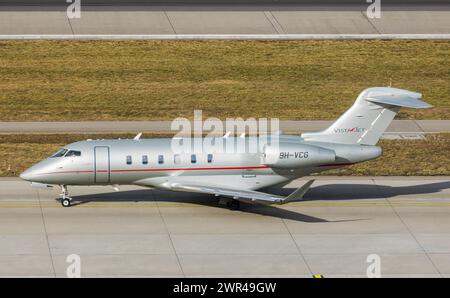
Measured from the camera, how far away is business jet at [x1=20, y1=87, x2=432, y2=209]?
Answer: 41.3 m

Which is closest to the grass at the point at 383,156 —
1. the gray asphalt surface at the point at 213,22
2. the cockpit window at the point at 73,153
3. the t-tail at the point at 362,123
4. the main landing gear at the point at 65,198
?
the main landing gear at the point at 65,198

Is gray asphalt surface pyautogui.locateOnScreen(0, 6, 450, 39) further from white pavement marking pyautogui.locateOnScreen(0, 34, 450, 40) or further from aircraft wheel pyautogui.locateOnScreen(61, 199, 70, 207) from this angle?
aircraft wheel pyautogui.locateOnScreen(61, 199, 70, 207)

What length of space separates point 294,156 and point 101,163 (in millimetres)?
7273

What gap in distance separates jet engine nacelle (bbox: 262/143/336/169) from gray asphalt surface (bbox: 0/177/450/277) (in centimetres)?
209

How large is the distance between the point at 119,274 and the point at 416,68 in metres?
33.6

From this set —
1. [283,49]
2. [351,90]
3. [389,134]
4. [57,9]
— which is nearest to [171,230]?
[389,134]

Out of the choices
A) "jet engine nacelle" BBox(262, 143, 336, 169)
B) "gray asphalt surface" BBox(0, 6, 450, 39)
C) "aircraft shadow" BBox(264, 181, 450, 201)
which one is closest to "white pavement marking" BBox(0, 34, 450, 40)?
"gray asphalt surface" BBox(0, 6, 450, 39)

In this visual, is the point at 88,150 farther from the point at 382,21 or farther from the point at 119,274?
the point at 382,21

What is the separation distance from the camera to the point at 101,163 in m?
41.3

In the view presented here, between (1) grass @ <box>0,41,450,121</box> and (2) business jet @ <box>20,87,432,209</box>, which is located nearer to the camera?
(2) business jet @ <box>20,87,432,209</box>

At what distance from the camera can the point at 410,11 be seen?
236 feet

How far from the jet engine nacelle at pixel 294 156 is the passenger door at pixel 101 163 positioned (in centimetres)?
596

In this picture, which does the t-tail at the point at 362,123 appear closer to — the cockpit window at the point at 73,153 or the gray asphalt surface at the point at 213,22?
the cockpit window at the point at 73,153

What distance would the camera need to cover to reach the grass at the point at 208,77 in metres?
57.9
